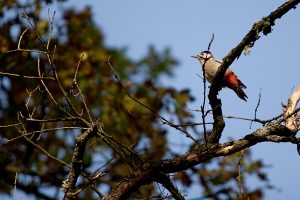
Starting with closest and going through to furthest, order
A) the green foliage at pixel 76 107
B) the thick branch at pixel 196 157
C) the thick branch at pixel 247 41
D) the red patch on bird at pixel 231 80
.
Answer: the thick branch at pixel 247 41 < the thick branch at pixel 196 157 < the red patch on bird at pixel 231 80 < the green foliage at pixel 76 107

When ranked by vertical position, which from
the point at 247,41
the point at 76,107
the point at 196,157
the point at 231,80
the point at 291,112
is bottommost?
the point at 196,157

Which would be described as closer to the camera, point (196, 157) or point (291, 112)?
point (196, 157)

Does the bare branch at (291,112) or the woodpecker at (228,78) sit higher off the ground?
the woodpecker at (228,78)

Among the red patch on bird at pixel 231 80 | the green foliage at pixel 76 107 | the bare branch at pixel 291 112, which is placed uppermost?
the green foliage at pixel 76 107

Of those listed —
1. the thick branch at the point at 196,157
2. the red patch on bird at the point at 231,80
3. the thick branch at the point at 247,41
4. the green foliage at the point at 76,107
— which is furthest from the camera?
the green foliage at the point at 76,107

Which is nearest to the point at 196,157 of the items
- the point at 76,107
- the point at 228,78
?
the point at 228,78

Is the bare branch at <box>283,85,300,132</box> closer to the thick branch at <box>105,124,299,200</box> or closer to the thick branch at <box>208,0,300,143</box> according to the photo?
the thick branch at <box>105,124,299,200</box>

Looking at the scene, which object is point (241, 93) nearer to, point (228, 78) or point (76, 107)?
point (228, 78)

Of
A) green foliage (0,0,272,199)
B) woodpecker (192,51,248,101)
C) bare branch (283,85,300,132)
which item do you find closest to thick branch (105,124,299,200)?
bare branch (283,85,300,132)

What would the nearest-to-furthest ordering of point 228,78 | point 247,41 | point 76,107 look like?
1. point 247,41
2. point 228,78
3. point 76,107

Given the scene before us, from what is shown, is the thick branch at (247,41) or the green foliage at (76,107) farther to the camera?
the green foliage at (76,107)

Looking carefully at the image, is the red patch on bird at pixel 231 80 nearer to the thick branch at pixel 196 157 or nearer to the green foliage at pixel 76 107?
the thick branch at pixel 196 157

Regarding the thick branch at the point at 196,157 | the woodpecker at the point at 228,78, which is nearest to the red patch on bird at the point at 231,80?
the woodpecker at the point at 228,78

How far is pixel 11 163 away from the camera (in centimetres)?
803
